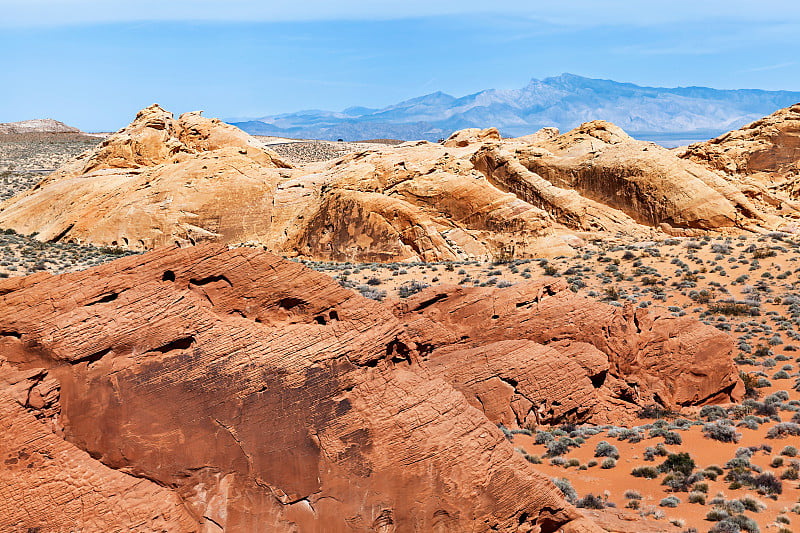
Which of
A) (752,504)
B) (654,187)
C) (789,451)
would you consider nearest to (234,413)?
(752,504)

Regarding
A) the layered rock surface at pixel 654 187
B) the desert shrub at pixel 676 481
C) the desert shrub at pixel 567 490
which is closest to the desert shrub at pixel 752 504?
the desert shrub at pixel 676 481

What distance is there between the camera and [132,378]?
8367 mm

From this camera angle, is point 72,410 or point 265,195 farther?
point 265,195

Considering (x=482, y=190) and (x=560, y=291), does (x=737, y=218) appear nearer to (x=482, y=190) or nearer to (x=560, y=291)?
(x=482, y=190)

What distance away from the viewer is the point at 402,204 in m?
31.4

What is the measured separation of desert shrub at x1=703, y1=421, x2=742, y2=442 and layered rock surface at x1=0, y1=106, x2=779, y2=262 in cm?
1671

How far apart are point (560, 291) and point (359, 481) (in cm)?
1038

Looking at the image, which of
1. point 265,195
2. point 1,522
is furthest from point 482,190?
point 1,522

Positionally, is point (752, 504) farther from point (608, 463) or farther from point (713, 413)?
point (713, 413)

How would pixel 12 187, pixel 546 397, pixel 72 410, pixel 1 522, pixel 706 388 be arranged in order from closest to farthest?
pixel 1 522 → pixel 72 410 → pixel 546 397 → pixel 706 388 → pixel 12 187

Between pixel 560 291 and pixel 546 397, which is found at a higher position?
pixel 560 291

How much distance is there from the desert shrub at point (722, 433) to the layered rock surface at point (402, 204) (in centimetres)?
1671

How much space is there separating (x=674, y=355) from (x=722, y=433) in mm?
2933

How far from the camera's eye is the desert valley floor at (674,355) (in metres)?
10.7
